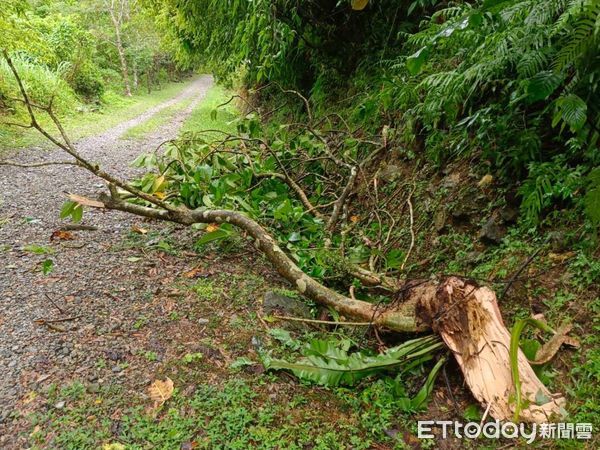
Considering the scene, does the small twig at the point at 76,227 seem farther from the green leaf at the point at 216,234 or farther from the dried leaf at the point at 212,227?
the green leaf at the point at 216,234

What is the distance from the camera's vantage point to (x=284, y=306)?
265 centimetres

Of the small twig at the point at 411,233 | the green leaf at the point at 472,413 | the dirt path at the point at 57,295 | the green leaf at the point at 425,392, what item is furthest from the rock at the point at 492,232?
the dirt path at the point at 57,295

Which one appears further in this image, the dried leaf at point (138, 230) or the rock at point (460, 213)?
the dried leaf at point (138, 230)

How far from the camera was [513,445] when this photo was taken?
1.66 meters

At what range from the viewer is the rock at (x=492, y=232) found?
2.48 meters

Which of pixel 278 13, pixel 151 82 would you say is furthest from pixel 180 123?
pixel 151 82

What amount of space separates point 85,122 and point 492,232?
415 inches

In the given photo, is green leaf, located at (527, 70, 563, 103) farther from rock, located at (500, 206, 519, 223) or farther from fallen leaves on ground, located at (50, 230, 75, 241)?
fallen leaves on ground, located at (50, 230, 75, 241)

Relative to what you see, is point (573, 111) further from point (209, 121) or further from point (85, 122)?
point (85, 122)

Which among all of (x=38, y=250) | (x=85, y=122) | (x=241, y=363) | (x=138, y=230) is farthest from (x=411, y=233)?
(x=85, y=122)

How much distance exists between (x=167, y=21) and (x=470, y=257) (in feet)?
26.9

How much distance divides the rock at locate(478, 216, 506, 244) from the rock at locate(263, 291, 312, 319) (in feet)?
3.89

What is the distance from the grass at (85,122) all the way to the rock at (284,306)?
245 inches

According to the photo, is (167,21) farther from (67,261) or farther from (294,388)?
(294,388)
